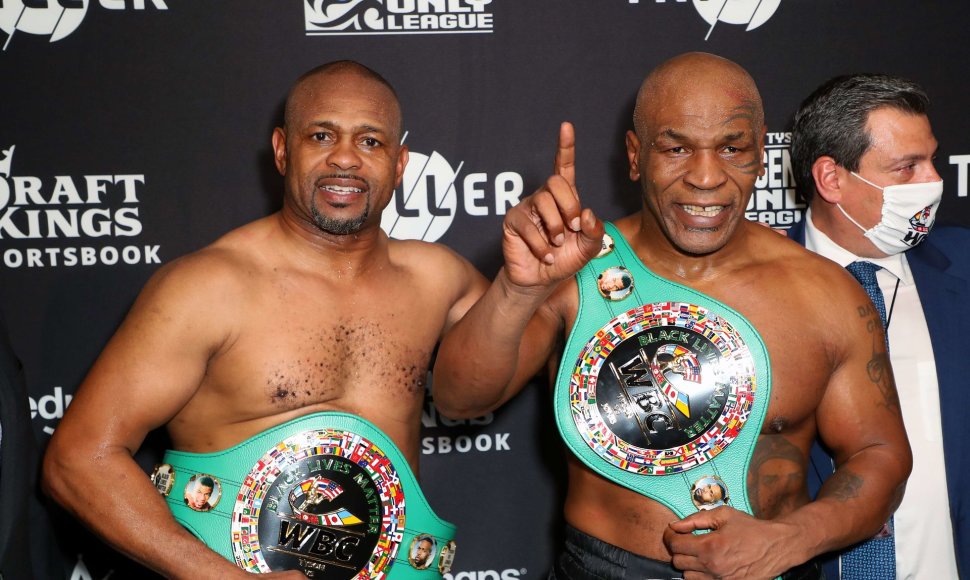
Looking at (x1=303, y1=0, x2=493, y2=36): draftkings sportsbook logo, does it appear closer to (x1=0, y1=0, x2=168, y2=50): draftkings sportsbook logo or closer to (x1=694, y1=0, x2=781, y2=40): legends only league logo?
(x1=0, y1=0, x2=168, y2=50): draftkings sportsbook logo

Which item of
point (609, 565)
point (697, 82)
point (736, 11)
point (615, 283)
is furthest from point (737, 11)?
point (609, 565)

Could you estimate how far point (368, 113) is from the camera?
6.71 feet

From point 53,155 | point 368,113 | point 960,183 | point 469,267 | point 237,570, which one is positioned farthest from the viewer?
point 960,183

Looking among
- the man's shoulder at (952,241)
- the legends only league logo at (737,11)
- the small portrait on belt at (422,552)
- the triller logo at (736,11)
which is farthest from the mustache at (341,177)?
the man's shoulder at (952,241)

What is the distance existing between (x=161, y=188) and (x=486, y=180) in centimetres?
86

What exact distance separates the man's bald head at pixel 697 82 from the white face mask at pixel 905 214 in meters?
0.49

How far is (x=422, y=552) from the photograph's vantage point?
2.02 metres

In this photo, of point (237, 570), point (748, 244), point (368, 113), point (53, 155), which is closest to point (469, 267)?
point (368, 113)

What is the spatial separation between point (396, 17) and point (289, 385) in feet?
3.74

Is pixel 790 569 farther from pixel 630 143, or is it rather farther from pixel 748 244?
pixel 630 143

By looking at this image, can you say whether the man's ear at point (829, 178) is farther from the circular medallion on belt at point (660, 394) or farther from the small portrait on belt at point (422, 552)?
the small portrait on belt at point (422, 552)

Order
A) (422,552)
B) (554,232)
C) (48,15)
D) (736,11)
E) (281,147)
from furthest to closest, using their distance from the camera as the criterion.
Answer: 1. (736,11)
2. (48,15)
3. (281,147)
4. (422,552)
5. (554,232)

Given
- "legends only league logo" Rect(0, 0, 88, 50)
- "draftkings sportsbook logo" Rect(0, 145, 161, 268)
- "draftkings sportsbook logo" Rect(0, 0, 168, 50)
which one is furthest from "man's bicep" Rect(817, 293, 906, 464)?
"legends only league logo" Rect(0, 0, 88, 50)

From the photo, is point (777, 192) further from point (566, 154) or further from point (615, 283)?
point (566, 154)
